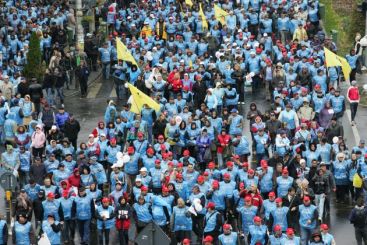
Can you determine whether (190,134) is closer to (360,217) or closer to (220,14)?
(360,217)

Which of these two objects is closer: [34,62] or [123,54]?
[123,54]

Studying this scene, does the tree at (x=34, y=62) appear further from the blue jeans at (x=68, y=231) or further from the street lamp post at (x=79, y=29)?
the blue jeans at (x=68, y=231)

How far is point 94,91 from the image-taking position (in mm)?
48156

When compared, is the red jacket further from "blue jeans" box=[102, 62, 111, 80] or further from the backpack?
"blue jeans" box=[102, 62, 111, 80]

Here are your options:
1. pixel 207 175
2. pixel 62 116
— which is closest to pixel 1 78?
pixel 62 116

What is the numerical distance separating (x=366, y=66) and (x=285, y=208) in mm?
18332

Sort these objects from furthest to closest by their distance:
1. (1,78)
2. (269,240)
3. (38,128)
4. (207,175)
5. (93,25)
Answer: (93,25), (1,78), (38,128), (207,175), (269,240)

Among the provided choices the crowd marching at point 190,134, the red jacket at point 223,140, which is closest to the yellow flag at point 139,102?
the crowd marching at point 190,134

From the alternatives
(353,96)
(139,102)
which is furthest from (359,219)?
(353,96)

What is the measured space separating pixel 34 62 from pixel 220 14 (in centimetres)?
762

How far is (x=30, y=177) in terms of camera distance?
117 ft

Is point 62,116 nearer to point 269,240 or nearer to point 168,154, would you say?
point 168,154

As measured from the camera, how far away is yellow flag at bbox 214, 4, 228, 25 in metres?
50.7

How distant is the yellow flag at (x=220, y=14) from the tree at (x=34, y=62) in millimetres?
7074
